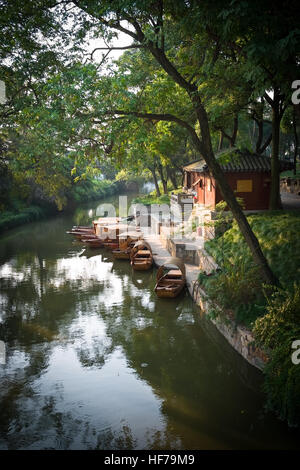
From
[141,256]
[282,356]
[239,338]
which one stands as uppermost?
[141,256]

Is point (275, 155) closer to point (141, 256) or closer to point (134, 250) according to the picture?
point (141, 256)

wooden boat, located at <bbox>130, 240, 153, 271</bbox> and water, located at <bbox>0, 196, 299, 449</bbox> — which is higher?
wooden boat, located at <bbox>130, 240, 153, 271</bbox>

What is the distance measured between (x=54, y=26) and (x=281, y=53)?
23.3 ft

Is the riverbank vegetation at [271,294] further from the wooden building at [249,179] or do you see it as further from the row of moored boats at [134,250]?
the wooden building at [249,179]

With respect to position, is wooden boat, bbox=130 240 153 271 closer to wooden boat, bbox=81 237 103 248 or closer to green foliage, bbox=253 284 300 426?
wooden boat, bbox=81 237 103 248

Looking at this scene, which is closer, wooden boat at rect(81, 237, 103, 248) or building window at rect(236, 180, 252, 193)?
building window at rect(236, 180, 252, 193)

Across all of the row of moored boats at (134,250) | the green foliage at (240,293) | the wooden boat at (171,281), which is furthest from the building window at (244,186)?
the green foliage at (240,293)

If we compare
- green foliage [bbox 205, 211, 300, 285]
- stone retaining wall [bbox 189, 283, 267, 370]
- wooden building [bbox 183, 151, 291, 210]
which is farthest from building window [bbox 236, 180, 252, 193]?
stone retaining wall [bbox 189, 283, 267, 370]

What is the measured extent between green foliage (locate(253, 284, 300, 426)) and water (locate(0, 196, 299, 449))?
0.45m

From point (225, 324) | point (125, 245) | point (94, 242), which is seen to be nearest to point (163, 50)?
point (225, 324)

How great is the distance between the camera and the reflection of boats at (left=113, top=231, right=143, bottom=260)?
933 inches

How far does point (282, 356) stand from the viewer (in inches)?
324

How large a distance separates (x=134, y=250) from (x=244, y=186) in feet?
24.9

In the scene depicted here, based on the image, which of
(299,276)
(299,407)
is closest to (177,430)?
(299,407)
